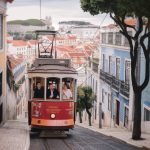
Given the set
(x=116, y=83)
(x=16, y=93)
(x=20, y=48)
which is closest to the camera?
A: (x=116, y=83)

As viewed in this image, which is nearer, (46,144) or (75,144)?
(46,144)

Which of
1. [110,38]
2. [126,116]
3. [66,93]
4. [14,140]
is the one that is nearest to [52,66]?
[66,93]

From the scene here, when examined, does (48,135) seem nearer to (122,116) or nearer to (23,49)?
(122,116)

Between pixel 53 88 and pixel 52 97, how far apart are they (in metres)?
0.35

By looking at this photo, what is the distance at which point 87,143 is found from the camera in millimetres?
17906

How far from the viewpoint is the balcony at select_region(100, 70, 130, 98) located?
97.2 feet

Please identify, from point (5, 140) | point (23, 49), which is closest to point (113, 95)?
point (5, 140)

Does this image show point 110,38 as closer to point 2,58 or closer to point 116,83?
point 116,83

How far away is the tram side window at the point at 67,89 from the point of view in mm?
18984

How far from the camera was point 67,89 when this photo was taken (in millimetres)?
19062

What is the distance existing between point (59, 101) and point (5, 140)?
3038 mm

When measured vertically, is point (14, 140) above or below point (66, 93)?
below

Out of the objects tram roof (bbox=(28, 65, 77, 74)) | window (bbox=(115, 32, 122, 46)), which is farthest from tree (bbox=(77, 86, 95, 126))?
tram roof (bbox=(28, 65, 77, 74))

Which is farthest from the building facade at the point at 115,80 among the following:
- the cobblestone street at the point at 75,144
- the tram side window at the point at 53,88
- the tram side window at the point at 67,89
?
the tram side window at the point at 53,88
